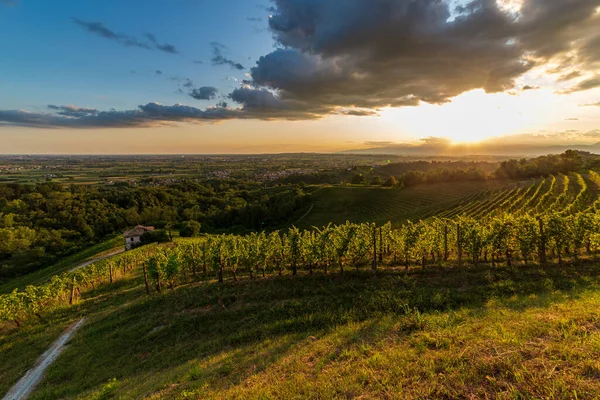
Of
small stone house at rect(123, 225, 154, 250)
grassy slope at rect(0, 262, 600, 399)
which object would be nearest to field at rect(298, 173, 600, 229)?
grassy slope at rect(0, 262, 600, 399)

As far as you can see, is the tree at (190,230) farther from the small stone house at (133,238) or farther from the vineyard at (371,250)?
the vineyard at (371,250)

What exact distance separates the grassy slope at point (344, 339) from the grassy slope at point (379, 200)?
174 feet

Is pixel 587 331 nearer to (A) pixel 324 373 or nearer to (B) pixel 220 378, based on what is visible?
(A) pixel 324 373

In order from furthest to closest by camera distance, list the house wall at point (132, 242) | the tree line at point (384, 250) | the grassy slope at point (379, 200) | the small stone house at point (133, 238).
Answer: the grassy slope at point (379, 200)
the small stone house at point (133, 238)
the house wall at point (132, 242)
the tree line at point (384, 250)

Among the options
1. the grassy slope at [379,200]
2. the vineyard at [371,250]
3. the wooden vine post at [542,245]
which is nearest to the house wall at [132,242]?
the vineyard at [371,250]

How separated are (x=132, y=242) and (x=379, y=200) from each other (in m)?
71.7

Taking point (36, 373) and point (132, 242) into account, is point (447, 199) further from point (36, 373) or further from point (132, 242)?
point (132, 242)

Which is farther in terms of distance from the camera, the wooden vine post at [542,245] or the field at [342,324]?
the wooden vine post at [542,245]

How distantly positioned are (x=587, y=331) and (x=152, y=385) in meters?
14.9

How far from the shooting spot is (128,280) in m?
34.0

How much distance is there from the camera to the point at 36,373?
15.6 metres

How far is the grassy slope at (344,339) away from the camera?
699 cm

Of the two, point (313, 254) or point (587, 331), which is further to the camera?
point (313, 254)

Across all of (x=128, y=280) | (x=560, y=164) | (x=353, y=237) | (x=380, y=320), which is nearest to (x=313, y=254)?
(x=353, y=237)
